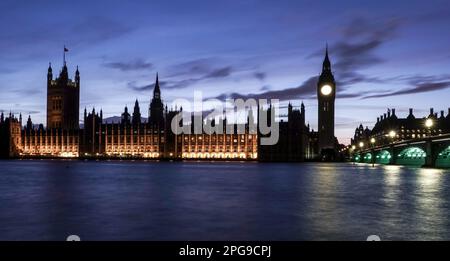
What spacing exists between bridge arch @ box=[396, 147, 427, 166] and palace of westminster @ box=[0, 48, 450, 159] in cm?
5043

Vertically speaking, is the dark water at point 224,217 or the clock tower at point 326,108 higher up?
the clock tower at point 326,108

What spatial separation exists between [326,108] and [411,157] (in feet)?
227

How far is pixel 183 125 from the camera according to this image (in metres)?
150

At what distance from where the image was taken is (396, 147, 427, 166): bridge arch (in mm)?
84938

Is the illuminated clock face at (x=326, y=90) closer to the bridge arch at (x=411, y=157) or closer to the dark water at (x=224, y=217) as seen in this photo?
the bridge arch at (x=411, y=157)

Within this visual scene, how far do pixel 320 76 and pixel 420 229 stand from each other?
151384mm

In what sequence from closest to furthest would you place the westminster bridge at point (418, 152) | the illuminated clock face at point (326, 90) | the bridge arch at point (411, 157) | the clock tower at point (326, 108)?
the westminster bridge at point (418, 152) < the bridge arch at point (411, 157) < the clock tower at point (326, 108) < the illuminated clock face at point (326, 90)

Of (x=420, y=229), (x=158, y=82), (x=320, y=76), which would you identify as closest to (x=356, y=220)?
(x=420, y=229)

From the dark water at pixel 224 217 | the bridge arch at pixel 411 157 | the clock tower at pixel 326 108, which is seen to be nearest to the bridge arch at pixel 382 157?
the bridge arch at pixel 411 157

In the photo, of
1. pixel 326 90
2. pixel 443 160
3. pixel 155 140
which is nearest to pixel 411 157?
pixel 443 160

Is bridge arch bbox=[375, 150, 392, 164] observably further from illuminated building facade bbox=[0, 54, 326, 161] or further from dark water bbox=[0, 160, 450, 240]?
dark water bbox=[0, 160, 450, 240]

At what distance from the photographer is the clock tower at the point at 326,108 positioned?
498 feet

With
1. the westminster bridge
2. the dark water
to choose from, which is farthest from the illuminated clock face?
the dark water
